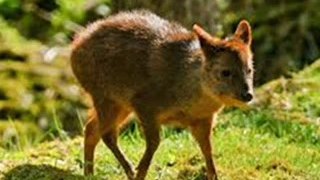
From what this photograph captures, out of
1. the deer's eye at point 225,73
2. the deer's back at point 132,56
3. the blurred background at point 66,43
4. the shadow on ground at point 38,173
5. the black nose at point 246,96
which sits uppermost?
the deer's back at point 132,56

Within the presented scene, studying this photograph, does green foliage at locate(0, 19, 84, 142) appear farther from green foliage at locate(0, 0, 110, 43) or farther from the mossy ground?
the mossy ground

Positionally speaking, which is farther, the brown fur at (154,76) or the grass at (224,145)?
the grass at (224,145)

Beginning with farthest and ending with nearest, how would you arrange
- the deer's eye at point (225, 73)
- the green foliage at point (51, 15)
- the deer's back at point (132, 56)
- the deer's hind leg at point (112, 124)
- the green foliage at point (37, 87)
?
the green foliage at point (51, 15) → the green foliage at point (37, 87) → the deer's hind leg at point (112, 124) → the deer's back at point (132, 56) → the deer's eye at point (225, 73)

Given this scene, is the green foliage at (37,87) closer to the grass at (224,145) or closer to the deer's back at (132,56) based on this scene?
the grass at (224,145)

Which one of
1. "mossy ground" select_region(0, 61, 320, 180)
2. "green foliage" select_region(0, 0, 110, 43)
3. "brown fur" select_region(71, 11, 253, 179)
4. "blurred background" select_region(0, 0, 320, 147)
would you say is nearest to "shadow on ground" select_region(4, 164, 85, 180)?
"mossy ground" select_region(0, 61, 320, 180)

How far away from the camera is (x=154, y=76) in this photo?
7.66 meters

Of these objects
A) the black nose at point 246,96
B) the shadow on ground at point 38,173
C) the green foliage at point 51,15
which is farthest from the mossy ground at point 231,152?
the green foliage at point 51,15

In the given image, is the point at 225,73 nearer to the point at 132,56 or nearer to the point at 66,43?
the point at 132,56

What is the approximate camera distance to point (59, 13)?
14.5 meters

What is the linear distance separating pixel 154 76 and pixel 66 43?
260 inches

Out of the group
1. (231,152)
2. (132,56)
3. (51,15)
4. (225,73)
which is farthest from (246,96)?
(51,15)

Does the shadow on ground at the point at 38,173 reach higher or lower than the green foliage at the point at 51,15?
higher

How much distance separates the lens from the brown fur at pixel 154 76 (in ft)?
24.3

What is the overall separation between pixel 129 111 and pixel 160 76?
41cm
